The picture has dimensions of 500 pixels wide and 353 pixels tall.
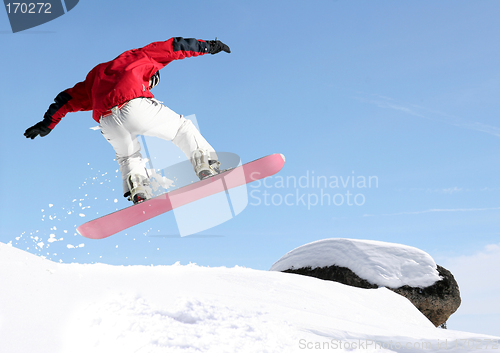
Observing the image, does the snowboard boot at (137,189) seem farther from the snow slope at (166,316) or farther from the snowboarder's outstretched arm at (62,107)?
the snowboarder's outstretched arm at (62,107)

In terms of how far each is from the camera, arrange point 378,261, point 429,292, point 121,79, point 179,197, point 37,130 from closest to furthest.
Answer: point 121,79 → point 179,197 → point 37,130 → point 429,292 → point 378,261

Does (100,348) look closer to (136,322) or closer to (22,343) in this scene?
(136,322)

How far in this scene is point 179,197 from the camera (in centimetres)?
518

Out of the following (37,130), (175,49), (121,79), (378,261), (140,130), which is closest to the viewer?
(121,79)

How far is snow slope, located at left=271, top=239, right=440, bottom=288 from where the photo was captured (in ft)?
24.5

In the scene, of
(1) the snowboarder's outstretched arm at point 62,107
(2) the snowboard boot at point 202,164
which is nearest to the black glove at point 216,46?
(2) the snowboard boot at point 202,164

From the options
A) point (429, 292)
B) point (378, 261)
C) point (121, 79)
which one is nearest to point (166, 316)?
point (121, 79)

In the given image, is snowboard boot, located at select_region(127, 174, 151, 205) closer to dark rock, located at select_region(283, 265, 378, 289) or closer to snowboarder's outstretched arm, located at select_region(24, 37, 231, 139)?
snowboarder's outstretched arm, located at select_region(24, 37, 231, 139)

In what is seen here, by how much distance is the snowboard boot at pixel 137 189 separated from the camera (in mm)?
4934

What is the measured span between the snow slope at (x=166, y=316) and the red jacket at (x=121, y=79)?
2.10 metres

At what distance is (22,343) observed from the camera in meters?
2.39

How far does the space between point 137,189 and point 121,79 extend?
142 cm

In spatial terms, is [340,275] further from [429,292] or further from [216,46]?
[216,46]

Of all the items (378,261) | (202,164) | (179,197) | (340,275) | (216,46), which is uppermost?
(216,46)
